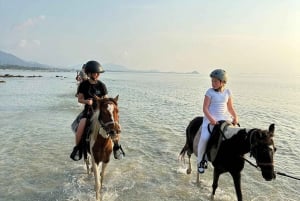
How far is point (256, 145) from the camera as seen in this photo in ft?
18.2

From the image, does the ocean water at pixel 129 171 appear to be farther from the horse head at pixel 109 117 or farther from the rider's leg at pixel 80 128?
the horse head at pixel 109 117

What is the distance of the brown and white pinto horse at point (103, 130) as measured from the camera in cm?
637

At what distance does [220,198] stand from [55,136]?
8.64 m

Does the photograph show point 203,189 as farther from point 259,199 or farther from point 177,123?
point 177,123

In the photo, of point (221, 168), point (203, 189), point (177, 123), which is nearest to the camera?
point (221, 168)

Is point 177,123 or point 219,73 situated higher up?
point 219,73

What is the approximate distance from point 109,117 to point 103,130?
2.04 feet

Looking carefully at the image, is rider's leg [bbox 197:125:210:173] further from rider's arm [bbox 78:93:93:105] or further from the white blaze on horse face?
rider's arm [bbox 78:93:93:105]

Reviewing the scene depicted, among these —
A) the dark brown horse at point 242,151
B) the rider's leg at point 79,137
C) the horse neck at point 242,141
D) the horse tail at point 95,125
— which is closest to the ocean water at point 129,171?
the rider's leg at point 79,137

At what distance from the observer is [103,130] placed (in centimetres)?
694

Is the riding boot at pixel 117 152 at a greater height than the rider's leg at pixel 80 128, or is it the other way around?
the rider's leg at pixel 80 128

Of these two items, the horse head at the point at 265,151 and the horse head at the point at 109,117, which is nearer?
the horse head at the point at 265,151

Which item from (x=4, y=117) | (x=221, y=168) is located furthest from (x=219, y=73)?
(x=4, y=117)

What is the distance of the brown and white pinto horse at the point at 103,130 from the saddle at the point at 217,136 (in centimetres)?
201
